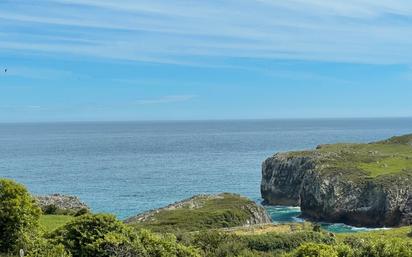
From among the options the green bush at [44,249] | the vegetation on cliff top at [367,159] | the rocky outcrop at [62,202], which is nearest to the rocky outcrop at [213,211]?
the rocky outcrop at [62,202]

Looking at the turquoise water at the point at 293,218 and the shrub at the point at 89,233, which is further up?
the shrub at the point at 89,233

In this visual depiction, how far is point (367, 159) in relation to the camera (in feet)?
319

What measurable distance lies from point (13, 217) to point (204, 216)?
126ft

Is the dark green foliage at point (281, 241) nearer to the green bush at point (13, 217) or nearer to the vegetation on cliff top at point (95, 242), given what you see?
the vegetation on cliff top at point (95, 242)

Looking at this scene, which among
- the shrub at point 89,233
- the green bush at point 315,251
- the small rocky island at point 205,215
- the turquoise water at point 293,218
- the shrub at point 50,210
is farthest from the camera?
the turquoise water at point 293,218

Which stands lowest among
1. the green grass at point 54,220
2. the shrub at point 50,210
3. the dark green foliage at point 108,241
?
the shrub at point 50,210

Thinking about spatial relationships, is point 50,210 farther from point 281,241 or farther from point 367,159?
point 367,159

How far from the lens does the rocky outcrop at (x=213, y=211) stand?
6446 centimetres

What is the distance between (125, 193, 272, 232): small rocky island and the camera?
197 feet

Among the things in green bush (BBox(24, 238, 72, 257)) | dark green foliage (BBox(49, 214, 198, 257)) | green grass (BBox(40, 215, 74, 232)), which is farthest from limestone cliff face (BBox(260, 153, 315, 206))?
green bush (BBox(24, 238, 72, 257))

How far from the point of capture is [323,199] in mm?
81625

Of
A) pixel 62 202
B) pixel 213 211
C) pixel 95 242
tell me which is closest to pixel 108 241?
pixel 95 242

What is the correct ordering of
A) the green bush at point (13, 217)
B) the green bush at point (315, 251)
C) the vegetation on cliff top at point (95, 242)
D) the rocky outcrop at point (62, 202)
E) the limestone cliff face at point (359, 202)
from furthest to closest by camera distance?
the limestone cliff face at point (359, 202), the rocky outcrop at point (62, 202), the green bush at point (13, 217), the vegetation on cliff top at point (95, 242), the green bush at point (315, 251)

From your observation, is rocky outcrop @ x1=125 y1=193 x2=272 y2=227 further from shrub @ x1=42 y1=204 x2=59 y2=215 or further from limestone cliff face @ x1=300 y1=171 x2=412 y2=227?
shrub @ x1=42 y1=204 x2=59 y2=215
